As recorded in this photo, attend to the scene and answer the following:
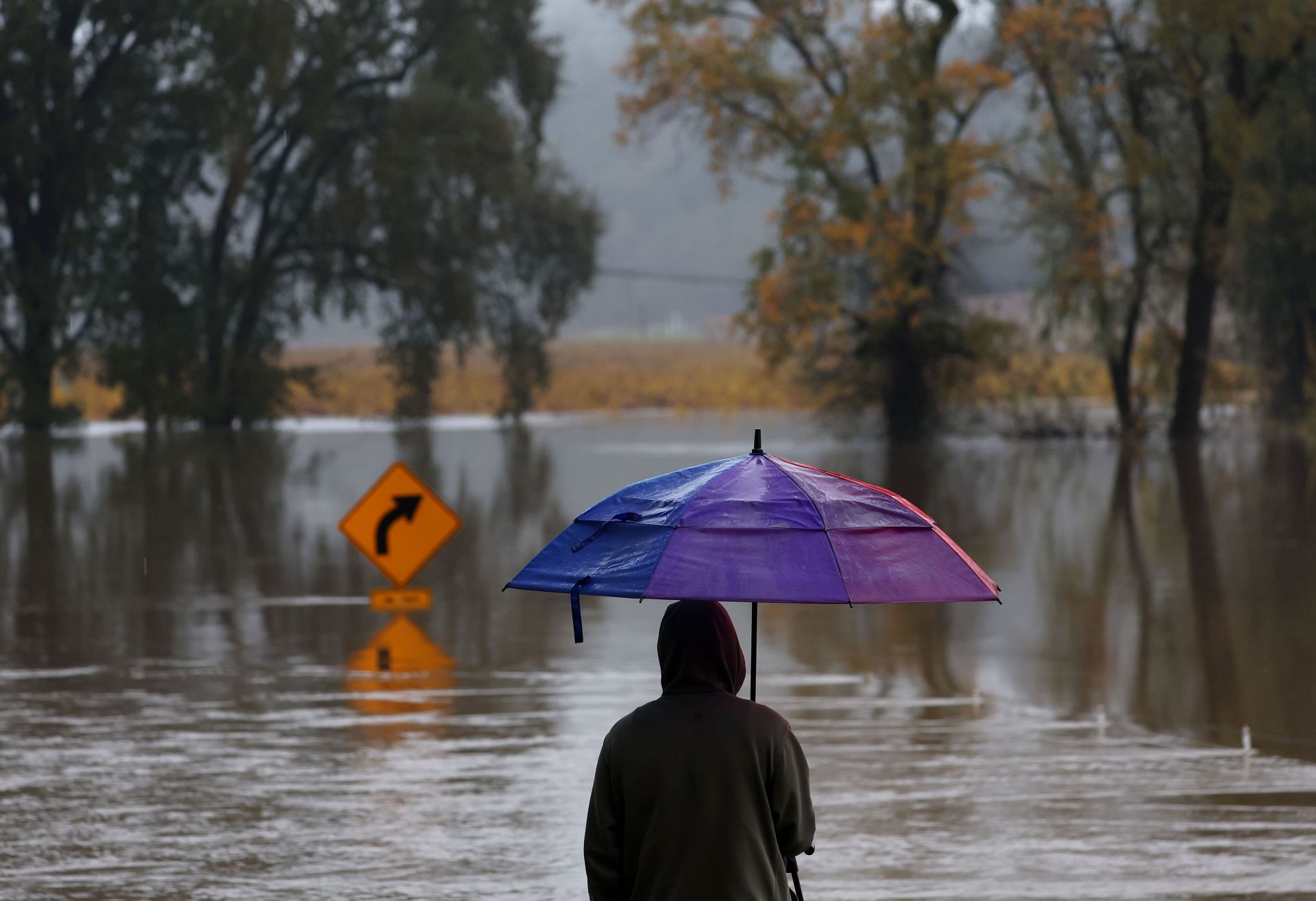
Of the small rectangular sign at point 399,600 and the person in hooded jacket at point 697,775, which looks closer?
→ the person in hooded jacket at point 697,775

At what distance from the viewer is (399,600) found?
47.5 ft

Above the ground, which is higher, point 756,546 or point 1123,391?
point 1123,391

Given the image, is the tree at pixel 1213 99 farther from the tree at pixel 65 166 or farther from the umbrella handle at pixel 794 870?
the umbrella handle at pixel 794 870

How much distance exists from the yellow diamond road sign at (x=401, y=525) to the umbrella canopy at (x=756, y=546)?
1007 cm

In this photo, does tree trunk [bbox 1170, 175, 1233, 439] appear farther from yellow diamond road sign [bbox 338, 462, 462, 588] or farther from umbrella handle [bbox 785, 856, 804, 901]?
umbrella handle [bbox 785, 856, 804, 901]

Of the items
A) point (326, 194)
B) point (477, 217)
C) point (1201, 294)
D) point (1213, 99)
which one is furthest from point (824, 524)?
point (326, 194)

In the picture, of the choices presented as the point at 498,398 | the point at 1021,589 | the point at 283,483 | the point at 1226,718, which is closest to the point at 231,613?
the point at 1021,589

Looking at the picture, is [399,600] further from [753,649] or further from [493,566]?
[753,649]

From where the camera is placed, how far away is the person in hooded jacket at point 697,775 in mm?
3822

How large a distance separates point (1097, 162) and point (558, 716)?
34.8 m

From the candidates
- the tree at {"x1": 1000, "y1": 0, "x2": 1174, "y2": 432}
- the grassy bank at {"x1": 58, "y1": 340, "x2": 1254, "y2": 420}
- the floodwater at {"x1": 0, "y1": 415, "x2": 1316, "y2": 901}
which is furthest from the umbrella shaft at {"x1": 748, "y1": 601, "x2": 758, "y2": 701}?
the grassy bank at {"x1": 58, "y1": 340, "x2": 1254, "y2": 420}

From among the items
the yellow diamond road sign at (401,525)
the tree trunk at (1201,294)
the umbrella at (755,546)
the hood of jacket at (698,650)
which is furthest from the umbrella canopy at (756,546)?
the tree trunk at (1201,294)

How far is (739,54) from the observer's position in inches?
1615

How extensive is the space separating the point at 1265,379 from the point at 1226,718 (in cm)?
3650
